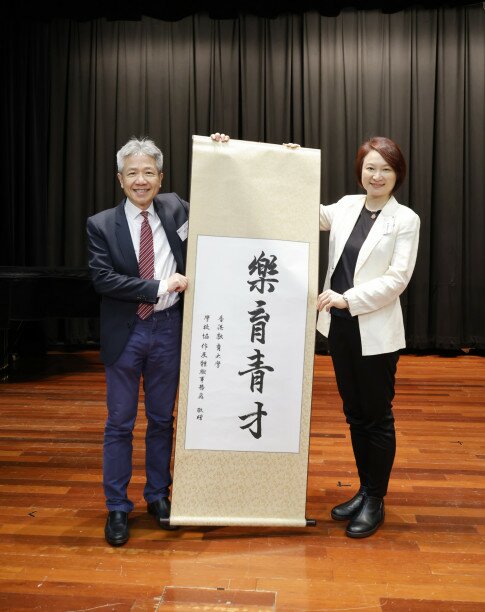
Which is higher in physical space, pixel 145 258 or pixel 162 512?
pixel 145 258

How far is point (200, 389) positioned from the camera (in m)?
2.47

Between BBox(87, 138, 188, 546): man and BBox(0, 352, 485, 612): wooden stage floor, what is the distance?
0.66 ft

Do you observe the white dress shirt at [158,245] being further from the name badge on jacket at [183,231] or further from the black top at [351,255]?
the black top at [351,255]

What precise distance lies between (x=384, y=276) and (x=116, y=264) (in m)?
0.97

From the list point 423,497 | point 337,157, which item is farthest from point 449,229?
point 423,497

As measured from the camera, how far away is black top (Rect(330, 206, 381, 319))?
2.55 m

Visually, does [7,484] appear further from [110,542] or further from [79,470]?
[110,542]

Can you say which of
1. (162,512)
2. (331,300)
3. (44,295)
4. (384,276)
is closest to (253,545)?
(162,512)

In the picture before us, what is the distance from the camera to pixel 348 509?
8.91 ft

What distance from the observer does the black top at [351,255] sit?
2.55 metres

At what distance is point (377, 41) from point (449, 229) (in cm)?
194

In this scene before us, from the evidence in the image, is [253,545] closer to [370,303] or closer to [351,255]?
[370,303]

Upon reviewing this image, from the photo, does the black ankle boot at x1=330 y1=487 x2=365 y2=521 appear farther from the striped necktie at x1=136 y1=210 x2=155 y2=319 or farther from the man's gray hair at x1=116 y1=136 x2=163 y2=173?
the man's gray hair at x1=116 y1=136 x2=163 y2=173

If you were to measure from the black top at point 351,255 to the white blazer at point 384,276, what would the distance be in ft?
0.12
